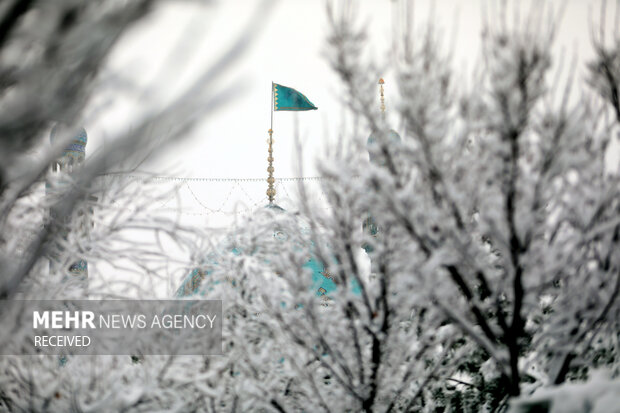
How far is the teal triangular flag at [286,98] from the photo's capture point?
16.0 meters

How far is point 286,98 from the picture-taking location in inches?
634

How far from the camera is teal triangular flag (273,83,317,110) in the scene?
16013 mm

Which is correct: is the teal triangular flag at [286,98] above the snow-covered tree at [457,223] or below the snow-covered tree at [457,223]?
above

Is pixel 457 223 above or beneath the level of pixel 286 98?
beneath

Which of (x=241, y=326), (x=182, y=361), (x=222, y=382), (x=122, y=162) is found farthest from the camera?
(x=241, y=326)

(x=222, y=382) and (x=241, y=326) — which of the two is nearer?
(x=222, y=382)

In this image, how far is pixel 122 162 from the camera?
1.50 metres

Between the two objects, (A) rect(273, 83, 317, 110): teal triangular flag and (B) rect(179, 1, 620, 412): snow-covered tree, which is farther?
(A) rect(273, 83, 317, 110): teal triangular flag

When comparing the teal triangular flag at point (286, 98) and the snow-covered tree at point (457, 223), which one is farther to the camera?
the teal triangular flag at point (286, 98)

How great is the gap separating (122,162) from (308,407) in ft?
14.3

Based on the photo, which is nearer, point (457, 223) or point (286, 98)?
point (457, 223)

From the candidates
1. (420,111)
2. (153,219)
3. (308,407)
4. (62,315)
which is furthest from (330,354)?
(62,315)

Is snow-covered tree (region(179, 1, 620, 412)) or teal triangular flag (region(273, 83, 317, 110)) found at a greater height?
teal triangular flag (region(273, 83, 317, 110))

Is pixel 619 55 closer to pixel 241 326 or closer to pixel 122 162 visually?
pixel 122 162
